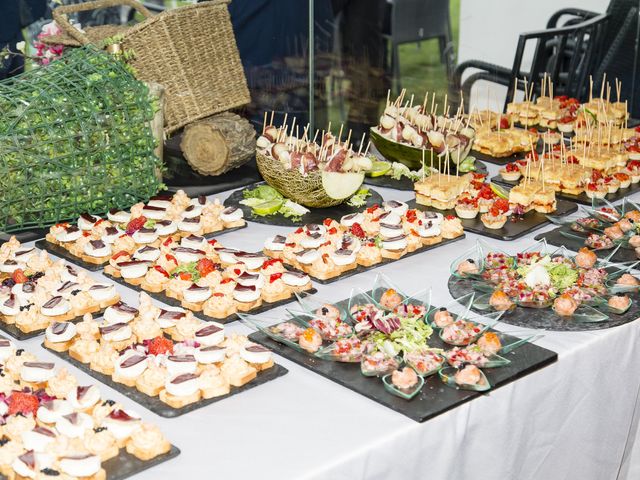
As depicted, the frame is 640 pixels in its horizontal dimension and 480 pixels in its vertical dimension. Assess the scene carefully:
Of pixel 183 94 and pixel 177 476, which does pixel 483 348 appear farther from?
pixel 183 94

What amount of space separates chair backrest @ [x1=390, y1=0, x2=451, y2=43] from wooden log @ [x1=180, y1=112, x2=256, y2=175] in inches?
86.3

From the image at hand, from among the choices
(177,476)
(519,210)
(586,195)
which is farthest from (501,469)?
(586,195)

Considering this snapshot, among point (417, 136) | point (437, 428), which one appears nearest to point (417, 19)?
point (417, 136)

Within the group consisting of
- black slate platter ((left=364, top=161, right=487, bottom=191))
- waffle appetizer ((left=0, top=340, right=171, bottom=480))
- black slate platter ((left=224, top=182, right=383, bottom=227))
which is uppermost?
waffle appetizer ((left=0, top=340, right=171, bottom=480))

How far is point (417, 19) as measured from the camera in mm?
6047

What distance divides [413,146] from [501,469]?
1.99 metres

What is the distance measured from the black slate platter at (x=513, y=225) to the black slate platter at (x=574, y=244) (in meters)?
0.08

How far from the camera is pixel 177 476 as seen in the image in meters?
1.88

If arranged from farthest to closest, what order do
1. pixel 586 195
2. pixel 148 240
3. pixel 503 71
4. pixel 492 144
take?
pixel 503 71, pixel 492 144, pixel 586 195, pixel 148 240

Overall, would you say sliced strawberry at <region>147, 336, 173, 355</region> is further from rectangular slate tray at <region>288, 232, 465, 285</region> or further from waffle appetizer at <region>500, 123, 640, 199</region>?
waffle appetizer at <region>500, 123, 640, 199</region>

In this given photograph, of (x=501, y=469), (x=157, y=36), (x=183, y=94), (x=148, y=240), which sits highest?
(x=157, y=36)

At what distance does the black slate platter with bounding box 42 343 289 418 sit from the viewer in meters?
2.12

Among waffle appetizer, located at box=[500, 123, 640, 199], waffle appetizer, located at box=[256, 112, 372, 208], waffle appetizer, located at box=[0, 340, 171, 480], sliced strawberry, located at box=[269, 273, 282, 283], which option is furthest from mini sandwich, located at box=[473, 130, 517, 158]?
waffle appetizer, located at box=[0, 340, 171, 480]

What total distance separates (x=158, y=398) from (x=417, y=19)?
4439 millimetres
